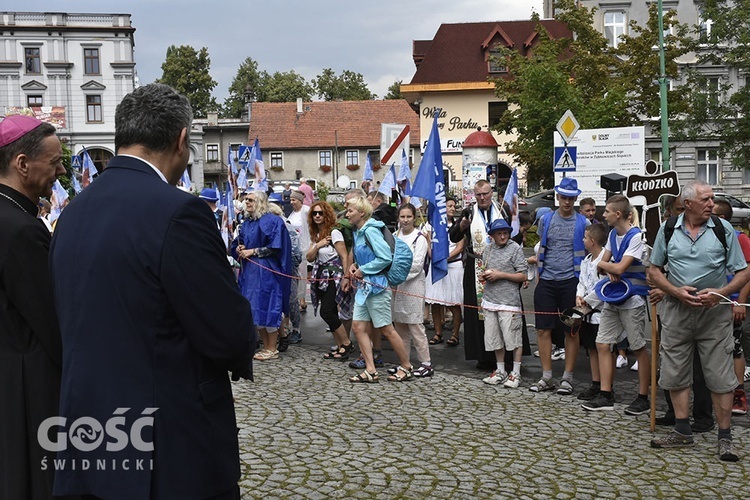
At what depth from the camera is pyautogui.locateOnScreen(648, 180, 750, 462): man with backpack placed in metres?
6.38

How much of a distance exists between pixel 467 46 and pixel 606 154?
38381 millimetres

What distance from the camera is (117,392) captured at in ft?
8.95

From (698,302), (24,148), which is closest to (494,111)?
(698,302)

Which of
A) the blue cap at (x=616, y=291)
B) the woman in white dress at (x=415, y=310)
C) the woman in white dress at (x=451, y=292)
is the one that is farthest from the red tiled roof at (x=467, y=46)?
the blue cap at (x=616, y=291)

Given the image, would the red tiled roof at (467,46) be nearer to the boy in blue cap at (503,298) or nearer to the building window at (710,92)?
the building window at (710,92)

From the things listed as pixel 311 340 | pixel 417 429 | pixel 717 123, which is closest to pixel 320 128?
pixel 717 123

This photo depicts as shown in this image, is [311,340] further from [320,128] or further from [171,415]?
[320,128]

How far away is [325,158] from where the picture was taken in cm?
7369

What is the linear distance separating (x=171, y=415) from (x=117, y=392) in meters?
0.19

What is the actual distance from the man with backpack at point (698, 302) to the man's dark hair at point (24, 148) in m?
4.69

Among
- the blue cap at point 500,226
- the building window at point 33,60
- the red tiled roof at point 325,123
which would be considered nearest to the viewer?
the blue cap at point 500,226

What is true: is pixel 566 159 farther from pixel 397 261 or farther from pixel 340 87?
pixel 340 87

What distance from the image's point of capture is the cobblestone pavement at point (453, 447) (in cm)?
553

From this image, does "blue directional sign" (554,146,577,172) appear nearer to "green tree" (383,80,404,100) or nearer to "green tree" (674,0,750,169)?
"green tree" (674,0,750,169)
